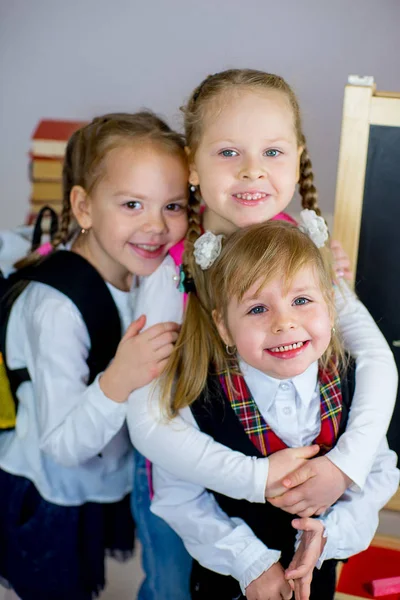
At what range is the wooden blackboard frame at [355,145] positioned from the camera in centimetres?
149

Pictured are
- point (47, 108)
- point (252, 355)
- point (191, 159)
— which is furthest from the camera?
point (47, 108)

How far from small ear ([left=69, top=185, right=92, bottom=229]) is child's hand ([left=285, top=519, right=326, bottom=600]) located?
682 mm

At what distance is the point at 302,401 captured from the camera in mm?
1303

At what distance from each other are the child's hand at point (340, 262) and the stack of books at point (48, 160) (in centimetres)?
101

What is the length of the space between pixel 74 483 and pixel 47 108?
1218 millimetres

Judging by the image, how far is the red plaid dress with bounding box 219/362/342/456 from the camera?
4.26ft

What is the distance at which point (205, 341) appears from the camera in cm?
134

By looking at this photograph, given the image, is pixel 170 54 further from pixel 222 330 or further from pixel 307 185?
pixel 222 330

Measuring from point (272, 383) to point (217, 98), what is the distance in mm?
479

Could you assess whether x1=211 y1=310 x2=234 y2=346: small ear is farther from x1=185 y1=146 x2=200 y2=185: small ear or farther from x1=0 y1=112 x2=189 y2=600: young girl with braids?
x1=185 y1=146 x2=200 y2=185: small ear

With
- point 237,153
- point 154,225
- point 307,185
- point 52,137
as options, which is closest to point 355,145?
point 307,185

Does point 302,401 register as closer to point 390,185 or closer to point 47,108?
point 390,185

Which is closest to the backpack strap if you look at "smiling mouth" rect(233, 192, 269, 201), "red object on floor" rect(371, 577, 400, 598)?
"smiling mouth" rect(233, 192, 269, 201)

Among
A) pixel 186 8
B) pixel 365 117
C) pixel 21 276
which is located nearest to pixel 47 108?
pixel 186 8
